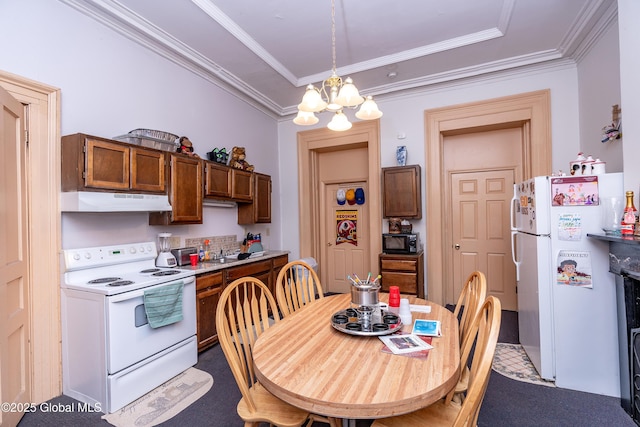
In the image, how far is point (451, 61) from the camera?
140 inches

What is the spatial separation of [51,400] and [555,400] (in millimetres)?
3649

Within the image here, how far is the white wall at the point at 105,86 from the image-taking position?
215cm

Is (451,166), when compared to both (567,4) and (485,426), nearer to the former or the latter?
(567,4)

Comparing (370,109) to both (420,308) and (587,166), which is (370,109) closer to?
(420,308)

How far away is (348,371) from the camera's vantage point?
1.19 metres

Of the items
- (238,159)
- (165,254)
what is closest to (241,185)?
(238,159)

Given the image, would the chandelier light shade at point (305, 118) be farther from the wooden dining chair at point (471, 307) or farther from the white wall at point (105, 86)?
the white wall at point (105, 86)

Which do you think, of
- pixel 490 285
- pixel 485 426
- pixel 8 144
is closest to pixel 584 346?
pixel 485 426

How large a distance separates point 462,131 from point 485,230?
1386 millimetres

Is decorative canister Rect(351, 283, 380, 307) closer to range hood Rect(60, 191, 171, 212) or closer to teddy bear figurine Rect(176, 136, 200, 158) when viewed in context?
range hood Rect(60, 191, 171, 212)

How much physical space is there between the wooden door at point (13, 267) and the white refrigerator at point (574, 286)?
3.62 meters

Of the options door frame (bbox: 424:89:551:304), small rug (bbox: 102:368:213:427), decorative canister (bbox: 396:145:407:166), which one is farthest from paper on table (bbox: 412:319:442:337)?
decorative canister (bbox: 396:145:407:166)

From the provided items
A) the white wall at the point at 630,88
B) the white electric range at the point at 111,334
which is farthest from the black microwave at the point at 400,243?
the white electric range at the point at 111,334

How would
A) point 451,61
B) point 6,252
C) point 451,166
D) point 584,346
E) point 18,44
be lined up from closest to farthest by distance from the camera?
point 6,252 < point 18,44 < point 584,346 < point 451,61 < point 451,166
